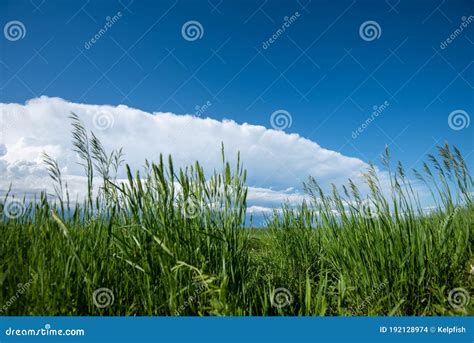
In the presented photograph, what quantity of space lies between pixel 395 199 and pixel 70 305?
7.86ft

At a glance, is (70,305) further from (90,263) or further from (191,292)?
(191,292)

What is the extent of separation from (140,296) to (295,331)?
3.33 feet

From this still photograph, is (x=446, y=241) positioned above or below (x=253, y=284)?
above

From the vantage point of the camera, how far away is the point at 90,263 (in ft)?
7.68

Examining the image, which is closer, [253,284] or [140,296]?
[140,296]

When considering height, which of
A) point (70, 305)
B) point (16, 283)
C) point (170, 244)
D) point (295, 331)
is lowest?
point (295, 331)

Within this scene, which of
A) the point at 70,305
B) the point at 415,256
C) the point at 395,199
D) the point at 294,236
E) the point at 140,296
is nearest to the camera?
the point at 70,305

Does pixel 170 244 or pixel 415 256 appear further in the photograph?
pixel 415 256

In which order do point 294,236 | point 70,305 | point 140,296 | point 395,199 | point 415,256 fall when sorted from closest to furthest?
point 70,305 < point 140,296 < point 415,256 < point 395,199 < point 294,236

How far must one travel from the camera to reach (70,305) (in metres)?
2.24

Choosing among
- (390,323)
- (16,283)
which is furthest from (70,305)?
(390,323)

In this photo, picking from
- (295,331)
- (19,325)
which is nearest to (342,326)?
(295,331)

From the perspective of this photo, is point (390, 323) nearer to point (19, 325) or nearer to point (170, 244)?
point (170, 244)

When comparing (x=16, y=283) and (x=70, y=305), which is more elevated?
(x=16, y=283)
